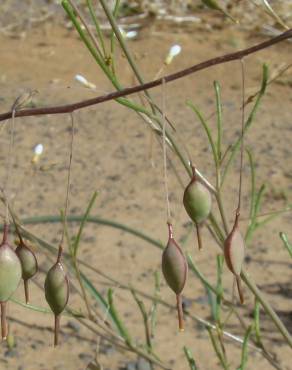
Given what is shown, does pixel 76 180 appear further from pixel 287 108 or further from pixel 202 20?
pixel 202 20

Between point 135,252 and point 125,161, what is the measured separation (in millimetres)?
914

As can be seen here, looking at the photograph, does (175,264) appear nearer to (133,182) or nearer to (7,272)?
(7,272)

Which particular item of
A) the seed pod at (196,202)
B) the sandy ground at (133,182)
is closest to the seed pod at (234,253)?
the seed pod at (196,202)

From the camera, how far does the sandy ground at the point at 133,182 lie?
111 inches

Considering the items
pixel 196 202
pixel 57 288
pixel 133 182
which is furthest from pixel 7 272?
pixel 133 182

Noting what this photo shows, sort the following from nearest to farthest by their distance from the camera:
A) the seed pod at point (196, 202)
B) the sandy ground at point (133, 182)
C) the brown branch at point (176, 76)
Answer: the brown branch at point (176, 76) < the seed pod at point (196, 202) < the sandy ground at point (133, 182)

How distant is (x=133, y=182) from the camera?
394 centimetres

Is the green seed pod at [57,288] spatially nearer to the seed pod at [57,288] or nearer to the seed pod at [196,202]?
the seed pod at [57,288]

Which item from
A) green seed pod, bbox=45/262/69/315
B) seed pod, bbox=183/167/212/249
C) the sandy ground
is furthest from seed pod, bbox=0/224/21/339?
the sandy ground

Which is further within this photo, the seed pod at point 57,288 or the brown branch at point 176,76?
the seed pod at point 57,288

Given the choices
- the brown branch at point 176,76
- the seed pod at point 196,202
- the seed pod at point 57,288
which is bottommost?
the seed pod at point 57,288

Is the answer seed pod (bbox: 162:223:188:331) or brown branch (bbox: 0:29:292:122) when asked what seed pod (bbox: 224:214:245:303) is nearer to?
seed pod (bbox: 162:223:188:331)

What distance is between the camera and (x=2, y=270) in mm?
1198

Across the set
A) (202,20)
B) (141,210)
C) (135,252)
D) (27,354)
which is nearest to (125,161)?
(141,210)
